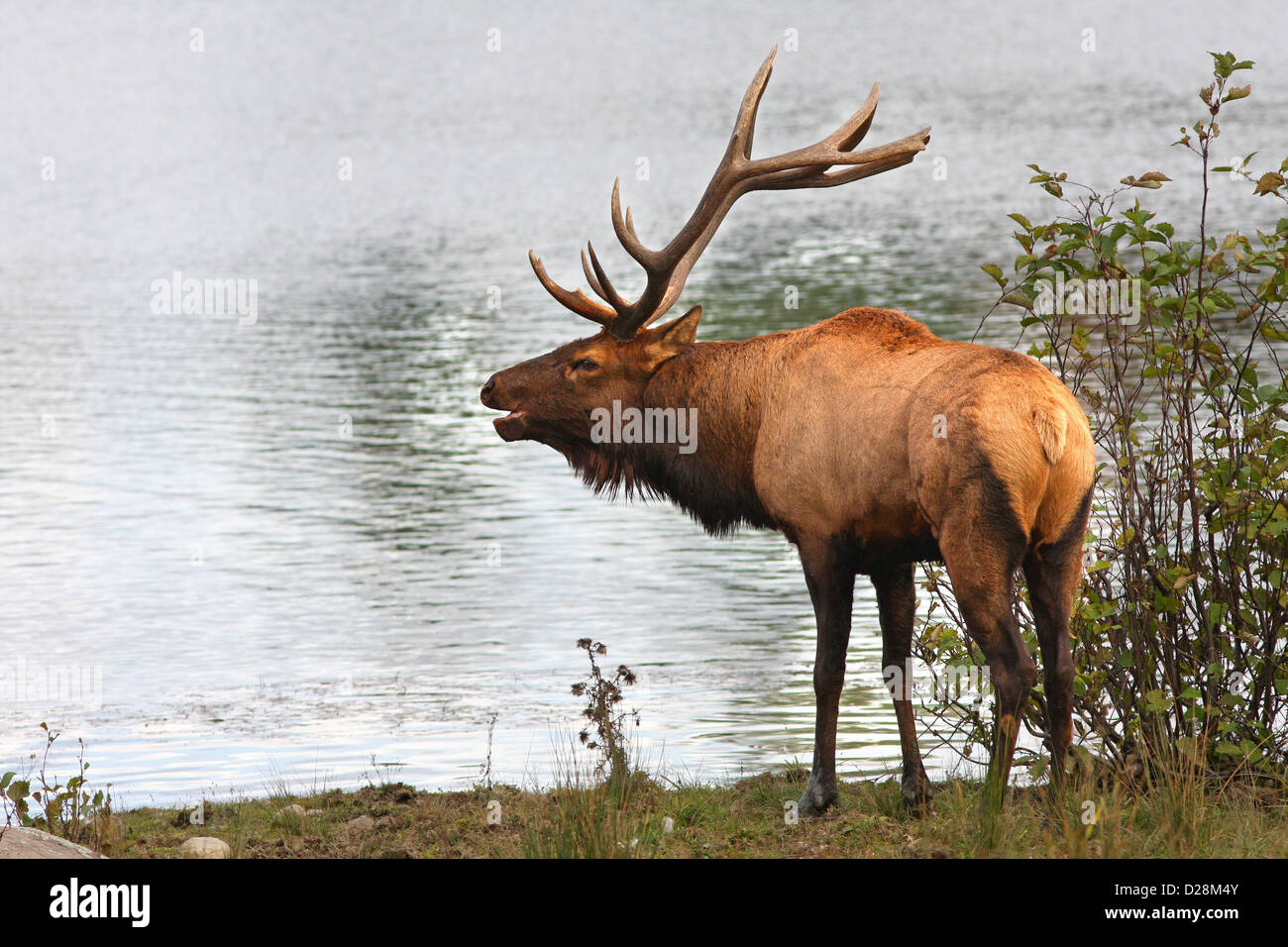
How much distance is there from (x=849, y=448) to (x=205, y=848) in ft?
9.83

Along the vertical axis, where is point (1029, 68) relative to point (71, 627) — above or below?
above

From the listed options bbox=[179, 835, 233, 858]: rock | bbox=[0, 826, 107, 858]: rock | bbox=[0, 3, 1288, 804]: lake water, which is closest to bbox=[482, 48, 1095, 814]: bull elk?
bbox=[0, 3, 1288, 804]: lake water

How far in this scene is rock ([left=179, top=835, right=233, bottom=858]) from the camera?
279 inches

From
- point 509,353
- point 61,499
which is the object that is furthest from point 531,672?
point 509,353

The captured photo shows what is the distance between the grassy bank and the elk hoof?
0.07 m

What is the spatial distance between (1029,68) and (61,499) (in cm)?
5619

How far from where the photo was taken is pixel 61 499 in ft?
52.6

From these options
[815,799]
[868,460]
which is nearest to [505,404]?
[868,460]

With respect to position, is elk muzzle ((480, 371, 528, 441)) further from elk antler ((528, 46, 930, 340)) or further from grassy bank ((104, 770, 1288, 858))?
grassy bank ((104, 770, 1288, 858))

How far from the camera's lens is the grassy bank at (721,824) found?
20.4 ft

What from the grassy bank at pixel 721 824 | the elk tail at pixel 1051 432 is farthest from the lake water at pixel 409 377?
the elk tail at pixel 1051 432

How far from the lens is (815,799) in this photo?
7.23 metres

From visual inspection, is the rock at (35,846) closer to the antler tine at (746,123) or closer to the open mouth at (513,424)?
the open mouth at (513,424)
